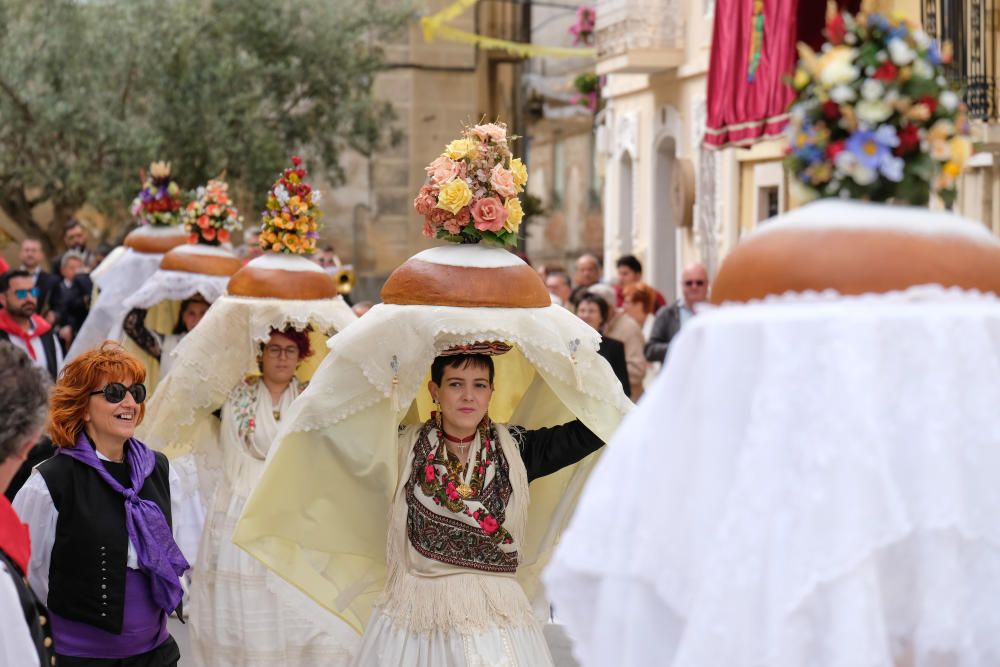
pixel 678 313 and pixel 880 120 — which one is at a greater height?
pixel 880 120

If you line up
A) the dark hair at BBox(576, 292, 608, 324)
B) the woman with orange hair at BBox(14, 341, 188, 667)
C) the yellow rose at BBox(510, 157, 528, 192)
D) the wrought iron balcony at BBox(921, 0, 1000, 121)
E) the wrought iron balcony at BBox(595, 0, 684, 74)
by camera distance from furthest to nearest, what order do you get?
the wrought iron balcony at BBox(595, 0, 684, 74)
the wrought iron balcony at BBox(921, 0, 1000, 121)
the dark hair at BBox(576, 292, 608, 324)
the yellow rose at BBox(510, 157, 528, 192)
the woman with orange hair at BBox(14, 341, 188, 667)

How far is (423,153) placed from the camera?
29359 millimetres

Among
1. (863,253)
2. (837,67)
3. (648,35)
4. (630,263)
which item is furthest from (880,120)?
(648,35)

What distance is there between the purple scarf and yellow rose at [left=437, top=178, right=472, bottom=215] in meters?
1.50

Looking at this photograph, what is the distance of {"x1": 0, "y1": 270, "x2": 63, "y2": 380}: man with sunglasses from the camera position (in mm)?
10797

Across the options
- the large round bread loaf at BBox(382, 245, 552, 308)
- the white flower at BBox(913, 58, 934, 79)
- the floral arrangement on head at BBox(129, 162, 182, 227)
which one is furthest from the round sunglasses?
the floral arrangement on head at BBox(129, 162, 182, 227)

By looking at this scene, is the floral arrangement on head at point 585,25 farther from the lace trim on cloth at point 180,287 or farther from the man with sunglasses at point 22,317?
the man with sunglasses at point 22,317

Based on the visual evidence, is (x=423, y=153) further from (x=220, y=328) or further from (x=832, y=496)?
(x=832, y=496)

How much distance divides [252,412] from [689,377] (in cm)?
514

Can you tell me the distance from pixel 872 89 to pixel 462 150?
9.13ft

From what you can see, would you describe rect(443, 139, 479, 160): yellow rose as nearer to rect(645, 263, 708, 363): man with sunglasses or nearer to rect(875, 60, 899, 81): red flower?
rect(875, 60, 899, 81): red flower

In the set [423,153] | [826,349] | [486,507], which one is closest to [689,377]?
[826,349]

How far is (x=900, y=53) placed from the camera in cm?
306

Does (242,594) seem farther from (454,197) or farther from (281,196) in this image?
(454,197)
